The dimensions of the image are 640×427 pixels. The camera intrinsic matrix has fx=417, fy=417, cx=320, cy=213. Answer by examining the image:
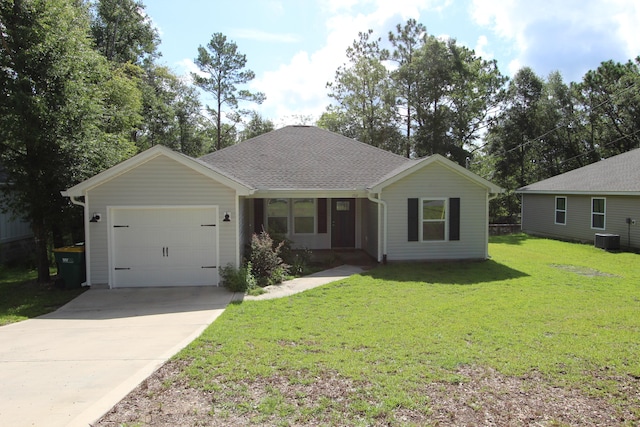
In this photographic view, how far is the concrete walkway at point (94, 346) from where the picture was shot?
436 cm

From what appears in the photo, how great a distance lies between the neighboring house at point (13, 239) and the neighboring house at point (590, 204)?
21892 millimetres

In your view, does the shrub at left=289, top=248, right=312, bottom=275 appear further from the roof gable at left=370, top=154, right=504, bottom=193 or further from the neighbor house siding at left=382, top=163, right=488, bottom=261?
the roof gable at left=370, top=154, right=504, bottom=193

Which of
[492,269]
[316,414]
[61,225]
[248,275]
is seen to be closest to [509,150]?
[492,269]

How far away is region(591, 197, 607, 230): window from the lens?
1767 cm

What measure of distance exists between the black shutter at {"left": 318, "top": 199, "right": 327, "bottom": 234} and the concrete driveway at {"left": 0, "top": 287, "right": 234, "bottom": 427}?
6.73 m

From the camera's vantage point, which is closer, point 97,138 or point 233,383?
point 233,383

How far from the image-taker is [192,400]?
4.43 meters

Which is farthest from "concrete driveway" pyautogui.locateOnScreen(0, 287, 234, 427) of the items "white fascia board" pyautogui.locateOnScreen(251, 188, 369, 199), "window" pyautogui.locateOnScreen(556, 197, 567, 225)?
"window" pyautogui.locateOnScreen(556, 197, 567, 225)

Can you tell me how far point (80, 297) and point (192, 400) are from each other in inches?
259

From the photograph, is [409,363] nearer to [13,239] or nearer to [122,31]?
[13,239]

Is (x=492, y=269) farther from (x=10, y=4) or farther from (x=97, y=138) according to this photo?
(x=10, y=4)

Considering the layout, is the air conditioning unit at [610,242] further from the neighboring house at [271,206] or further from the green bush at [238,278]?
the green bush at [238,278]

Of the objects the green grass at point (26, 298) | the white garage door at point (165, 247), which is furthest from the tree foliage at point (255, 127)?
the white garage door at point (165, 247)

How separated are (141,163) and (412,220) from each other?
25.9ft
